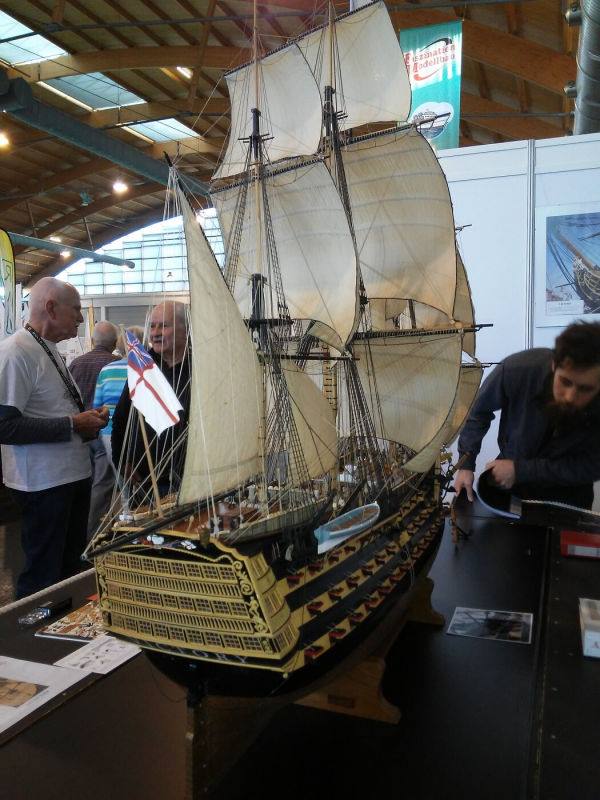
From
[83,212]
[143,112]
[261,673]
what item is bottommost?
[261,673]

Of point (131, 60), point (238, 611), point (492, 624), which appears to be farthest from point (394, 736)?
point (131, 60)

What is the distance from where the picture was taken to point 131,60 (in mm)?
8703

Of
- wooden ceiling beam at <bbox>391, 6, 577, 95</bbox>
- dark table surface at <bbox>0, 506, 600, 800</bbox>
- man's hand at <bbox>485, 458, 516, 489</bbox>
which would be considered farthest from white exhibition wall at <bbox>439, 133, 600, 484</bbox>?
dark table surface at <bbox>0, 506, 600, 800</bbox>

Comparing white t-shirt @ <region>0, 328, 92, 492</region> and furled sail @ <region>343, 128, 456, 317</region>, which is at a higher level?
furled sail @ <region>343, 128, 456, 317</region>

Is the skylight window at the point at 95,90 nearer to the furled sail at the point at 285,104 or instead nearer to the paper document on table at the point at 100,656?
the furled sail at the point at 285,104

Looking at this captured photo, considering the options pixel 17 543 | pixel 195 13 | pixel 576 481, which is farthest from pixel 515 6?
pixel 17 543

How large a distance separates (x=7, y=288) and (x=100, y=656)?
169 inches

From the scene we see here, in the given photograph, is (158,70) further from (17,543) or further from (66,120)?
(17,543)

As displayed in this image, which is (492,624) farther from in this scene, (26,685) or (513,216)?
(513,216)

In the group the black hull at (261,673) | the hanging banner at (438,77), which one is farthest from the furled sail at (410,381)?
the hanging banner at (438,77)

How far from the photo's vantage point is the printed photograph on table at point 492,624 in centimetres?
191

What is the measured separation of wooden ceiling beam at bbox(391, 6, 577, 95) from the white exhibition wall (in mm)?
3078

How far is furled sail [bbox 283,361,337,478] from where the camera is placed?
7.23ft

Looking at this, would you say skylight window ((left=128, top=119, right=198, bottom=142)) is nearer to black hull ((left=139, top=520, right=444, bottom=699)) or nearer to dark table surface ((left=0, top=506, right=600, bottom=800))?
dark table surface ((left=0, top=506, right=600, bottom=800))
